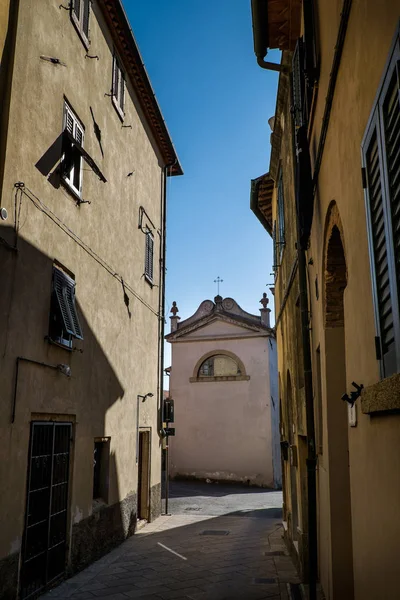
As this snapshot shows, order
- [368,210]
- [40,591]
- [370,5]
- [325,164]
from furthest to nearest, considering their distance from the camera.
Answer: [40,591] < [325,164] < [368,210] < [370,5]

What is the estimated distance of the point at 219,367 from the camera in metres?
27.9

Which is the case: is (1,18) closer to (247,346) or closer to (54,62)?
(54,62)

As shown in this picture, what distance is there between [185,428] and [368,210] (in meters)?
25.1

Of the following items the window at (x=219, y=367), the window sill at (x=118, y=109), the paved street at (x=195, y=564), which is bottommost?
the paved street at (x=195, y=564)

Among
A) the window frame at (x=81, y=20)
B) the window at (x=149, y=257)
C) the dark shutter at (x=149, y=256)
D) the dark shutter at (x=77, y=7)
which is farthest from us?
the dark shutter at (x=149, y=256)

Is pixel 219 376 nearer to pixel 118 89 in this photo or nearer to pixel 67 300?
pixel 118 89

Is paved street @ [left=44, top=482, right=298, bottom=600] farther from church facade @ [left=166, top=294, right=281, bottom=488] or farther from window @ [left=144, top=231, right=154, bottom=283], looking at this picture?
church facade @ [left=166, top=294, right=281, bottom=488]

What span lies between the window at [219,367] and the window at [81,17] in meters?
20.0

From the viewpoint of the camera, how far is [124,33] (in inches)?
446

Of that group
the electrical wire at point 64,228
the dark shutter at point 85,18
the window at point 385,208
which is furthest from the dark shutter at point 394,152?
the dark shutter at point 85,18

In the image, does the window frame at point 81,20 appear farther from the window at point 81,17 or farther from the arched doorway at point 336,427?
the arched doorway at point 336,427

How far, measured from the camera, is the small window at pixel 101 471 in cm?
1017

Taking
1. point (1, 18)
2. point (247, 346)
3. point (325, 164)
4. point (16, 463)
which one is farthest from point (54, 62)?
point (247, 346)

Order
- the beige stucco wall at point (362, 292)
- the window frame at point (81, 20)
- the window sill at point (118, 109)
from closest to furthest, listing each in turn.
Result: the beige stucco wall at point (362, 292) < the window frame at point (81, 20) < the window sill at point (118, 109)
